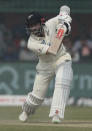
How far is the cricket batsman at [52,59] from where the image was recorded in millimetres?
11289

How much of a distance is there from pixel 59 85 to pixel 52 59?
1.79 ft

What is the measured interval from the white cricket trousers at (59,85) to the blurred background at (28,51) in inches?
272

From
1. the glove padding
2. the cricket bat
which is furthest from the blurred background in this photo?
the cricket bat

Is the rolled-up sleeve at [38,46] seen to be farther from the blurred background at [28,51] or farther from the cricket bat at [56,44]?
the blurred background at [28,51]

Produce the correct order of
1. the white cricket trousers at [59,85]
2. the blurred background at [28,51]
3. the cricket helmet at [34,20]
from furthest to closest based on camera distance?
the blurred background at [28,51] < the cricket helmet at [34,20] < the white cricket trousers at [59,85]

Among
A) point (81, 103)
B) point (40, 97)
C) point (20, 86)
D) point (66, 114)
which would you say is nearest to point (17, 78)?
point (20, 86)

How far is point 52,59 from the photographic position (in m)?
11.7

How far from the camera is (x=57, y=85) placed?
11.4 m

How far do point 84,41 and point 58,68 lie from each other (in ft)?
27.8

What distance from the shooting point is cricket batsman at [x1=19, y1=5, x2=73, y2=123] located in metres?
11.3

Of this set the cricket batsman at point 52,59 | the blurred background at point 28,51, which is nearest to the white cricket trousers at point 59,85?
the cricket batsman at point 52,59

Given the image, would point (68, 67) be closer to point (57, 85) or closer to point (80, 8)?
point (57, 85)

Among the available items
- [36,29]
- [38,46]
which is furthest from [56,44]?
[36,29]

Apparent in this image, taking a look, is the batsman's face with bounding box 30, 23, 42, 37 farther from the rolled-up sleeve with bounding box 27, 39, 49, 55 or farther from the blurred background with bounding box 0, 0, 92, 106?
the blurred background with bounding box 0, 0, 92, 106
